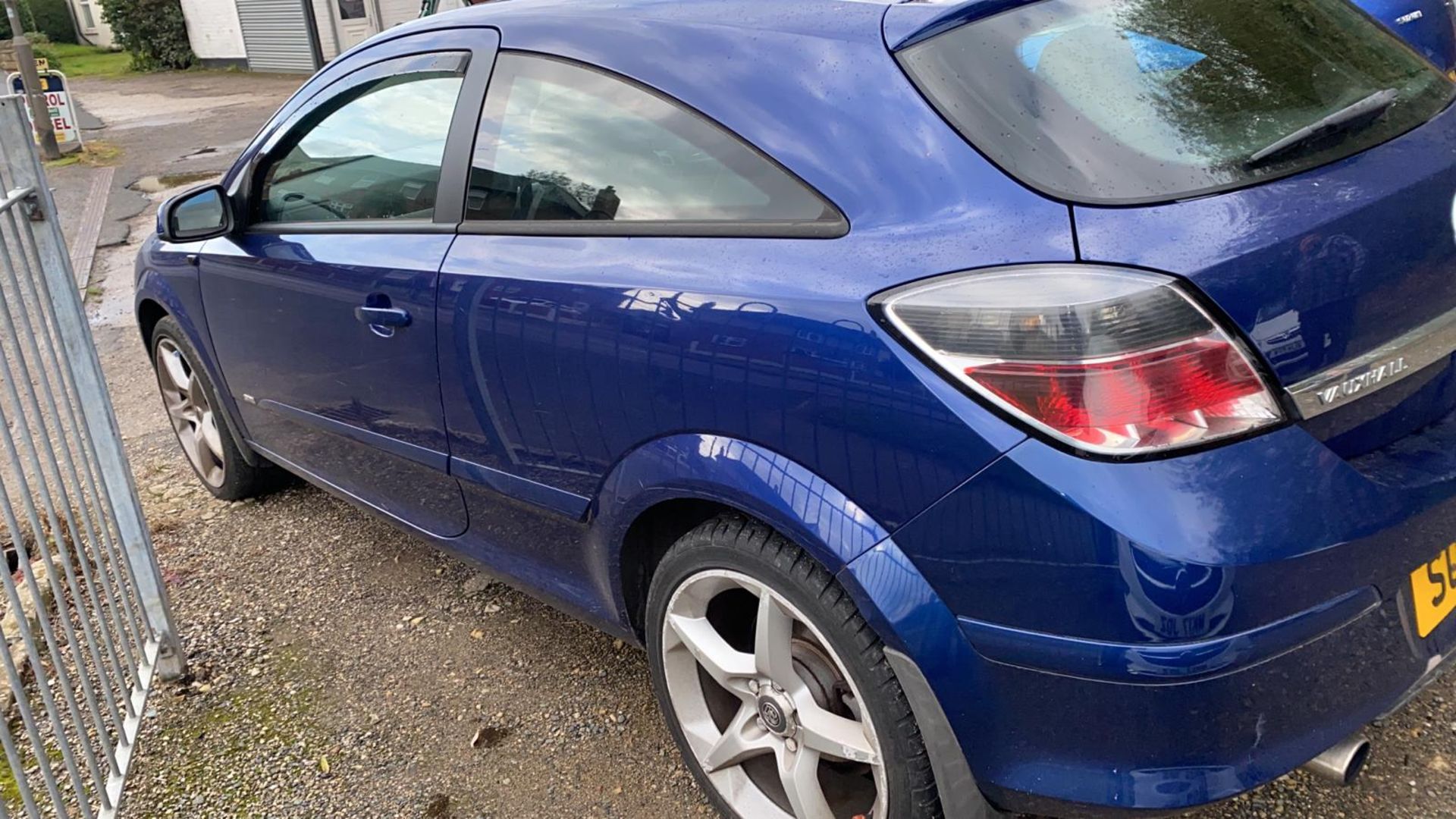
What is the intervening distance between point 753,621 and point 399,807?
0.98 m

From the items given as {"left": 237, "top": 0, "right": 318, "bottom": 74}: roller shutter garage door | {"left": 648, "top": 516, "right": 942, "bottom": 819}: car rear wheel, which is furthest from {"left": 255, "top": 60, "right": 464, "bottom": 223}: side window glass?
{"left": 237, "top": 0, "right": 318, "bottom": 74}: roller shutter garage door

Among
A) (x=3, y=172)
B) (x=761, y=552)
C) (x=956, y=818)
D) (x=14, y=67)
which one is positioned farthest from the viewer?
(x=14, y=67)

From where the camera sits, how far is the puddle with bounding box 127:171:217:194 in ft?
36.1

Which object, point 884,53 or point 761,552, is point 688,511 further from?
point 884,53

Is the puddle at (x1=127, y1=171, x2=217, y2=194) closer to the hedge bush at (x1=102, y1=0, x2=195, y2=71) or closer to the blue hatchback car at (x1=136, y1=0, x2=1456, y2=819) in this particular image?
the blue hatchback car at (x1=136, y1=0, x2=1456, y2=819)

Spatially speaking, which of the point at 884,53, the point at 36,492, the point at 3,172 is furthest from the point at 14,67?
the point at 884,53

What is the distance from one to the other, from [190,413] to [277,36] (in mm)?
19959

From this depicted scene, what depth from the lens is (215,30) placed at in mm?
23766

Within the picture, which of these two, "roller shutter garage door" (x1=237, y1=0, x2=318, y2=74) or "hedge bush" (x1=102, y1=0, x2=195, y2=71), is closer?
"roller shutter garage door" (x1=237, y1=0, x2=318, y2=74)

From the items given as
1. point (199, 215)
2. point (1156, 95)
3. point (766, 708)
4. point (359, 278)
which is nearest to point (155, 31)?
point (199, 215)

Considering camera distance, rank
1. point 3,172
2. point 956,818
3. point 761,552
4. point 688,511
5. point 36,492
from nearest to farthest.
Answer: point 956,818, point 761,552, point 688,511, point 3,172, point 36,492

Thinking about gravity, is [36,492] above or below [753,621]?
below

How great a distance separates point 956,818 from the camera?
1802 mm

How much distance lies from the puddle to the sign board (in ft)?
7.84
